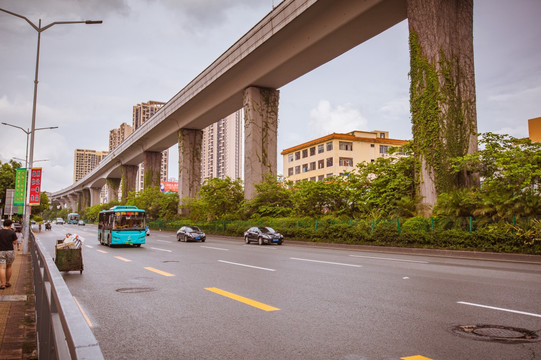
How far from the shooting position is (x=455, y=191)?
23.5m

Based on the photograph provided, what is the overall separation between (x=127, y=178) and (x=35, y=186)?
66696mm

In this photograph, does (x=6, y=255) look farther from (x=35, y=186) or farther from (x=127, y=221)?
(x=127, y=221)

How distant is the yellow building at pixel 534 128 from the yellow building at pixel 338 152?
3966 centimetres

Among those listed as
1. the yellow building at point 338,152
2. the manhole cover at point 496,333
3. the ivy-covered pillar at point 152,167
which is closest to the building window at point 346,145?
the yellow building at point 338,152

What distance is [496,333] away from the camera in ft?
20.1

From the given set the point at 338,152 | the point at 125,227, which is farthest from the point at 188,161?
the point at 125,227

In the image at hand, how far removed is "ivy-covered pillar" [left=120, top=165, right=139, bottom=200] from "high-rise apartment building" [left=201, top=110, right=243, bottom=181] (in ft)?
313

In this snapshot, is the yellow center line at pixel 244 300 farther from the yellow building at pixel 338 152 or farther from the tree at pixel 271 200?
the yellow building at pixel 338 152

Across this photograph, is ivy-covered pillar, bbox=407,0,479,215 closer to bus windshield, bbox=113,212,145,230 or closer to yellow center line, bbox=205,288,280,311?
bus windshield, bbox=113,212,145,230

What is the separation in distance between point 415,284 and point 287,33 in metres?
26.1

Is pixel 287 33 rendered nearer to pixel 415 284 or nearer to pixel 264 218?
pixel 264 218

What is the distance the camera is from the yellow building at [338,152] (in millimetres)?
81688

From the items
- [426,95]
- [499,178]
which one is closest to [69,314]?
[499,178]

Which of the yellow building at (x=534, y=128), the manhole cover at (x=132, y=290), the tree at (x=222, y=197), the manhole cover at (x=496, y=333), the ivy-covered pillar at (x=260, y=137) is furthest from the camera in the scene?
the tree at (x=222, y=197)
